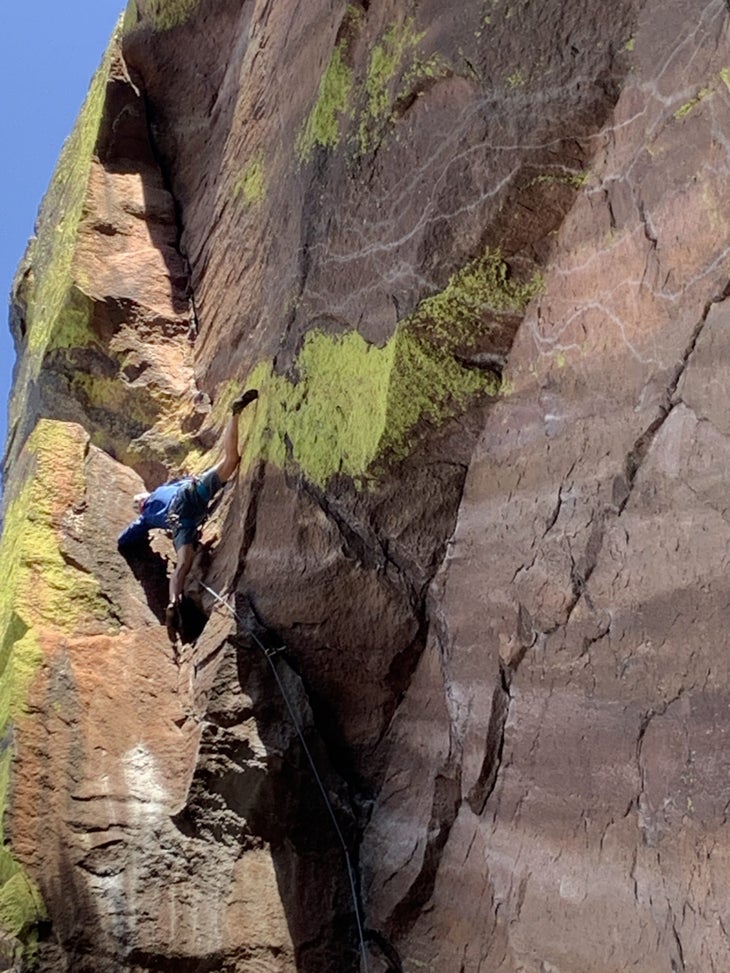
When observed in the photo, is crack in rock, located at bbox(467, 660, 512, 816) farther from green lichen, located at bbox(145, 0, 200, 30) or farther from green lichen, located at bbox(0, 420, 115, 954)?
green lichen, located at bbox(145, 0, 200, 30)

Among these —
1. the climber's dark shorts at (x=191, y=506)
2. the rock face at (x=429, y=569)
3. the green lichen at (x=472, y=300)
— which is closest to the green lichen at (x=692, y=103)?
the rock face at (x=429, y=569)

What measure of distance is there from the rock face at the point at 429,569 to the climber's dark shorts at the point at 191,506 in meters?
0.12

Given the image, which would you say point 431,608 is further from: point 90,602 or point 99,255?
point 99,255

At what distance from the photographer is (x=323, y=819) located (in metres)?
4.24

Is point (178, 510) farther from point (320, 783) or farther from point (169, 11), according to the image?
point (169, 11)

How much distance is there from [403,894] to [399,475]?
1.70m

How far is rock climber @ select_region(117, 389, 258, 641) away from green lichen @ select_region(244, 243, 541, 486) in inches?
20.5

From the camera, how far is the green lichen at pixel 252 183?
5691 millimetres

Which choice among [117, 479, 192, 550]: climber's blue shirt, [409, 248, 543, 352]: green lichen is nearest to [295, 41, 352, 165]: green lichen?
[409, 248, 543, 352]: green lichen

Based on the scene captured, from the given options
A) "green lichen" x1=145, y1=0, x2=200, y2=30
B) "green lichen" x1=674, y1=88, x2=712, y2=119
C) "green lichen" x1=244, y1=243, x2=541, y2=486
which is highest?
"green lichen" x1=145, y1=0, x2=200, y2=30

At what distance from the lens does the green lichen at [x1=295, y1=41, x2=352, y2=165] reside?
4.53 metres

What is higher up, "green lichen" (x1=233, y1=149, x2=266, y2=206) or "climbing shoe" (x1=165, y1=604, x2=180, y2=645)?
"green lichen" (x1=233, y1=149, x2=266, y2=206)

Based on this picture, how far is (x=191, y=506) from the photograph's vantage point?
5137 mm

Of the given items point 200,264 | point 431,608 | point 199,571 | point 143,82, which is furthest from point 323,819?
point 143,82
